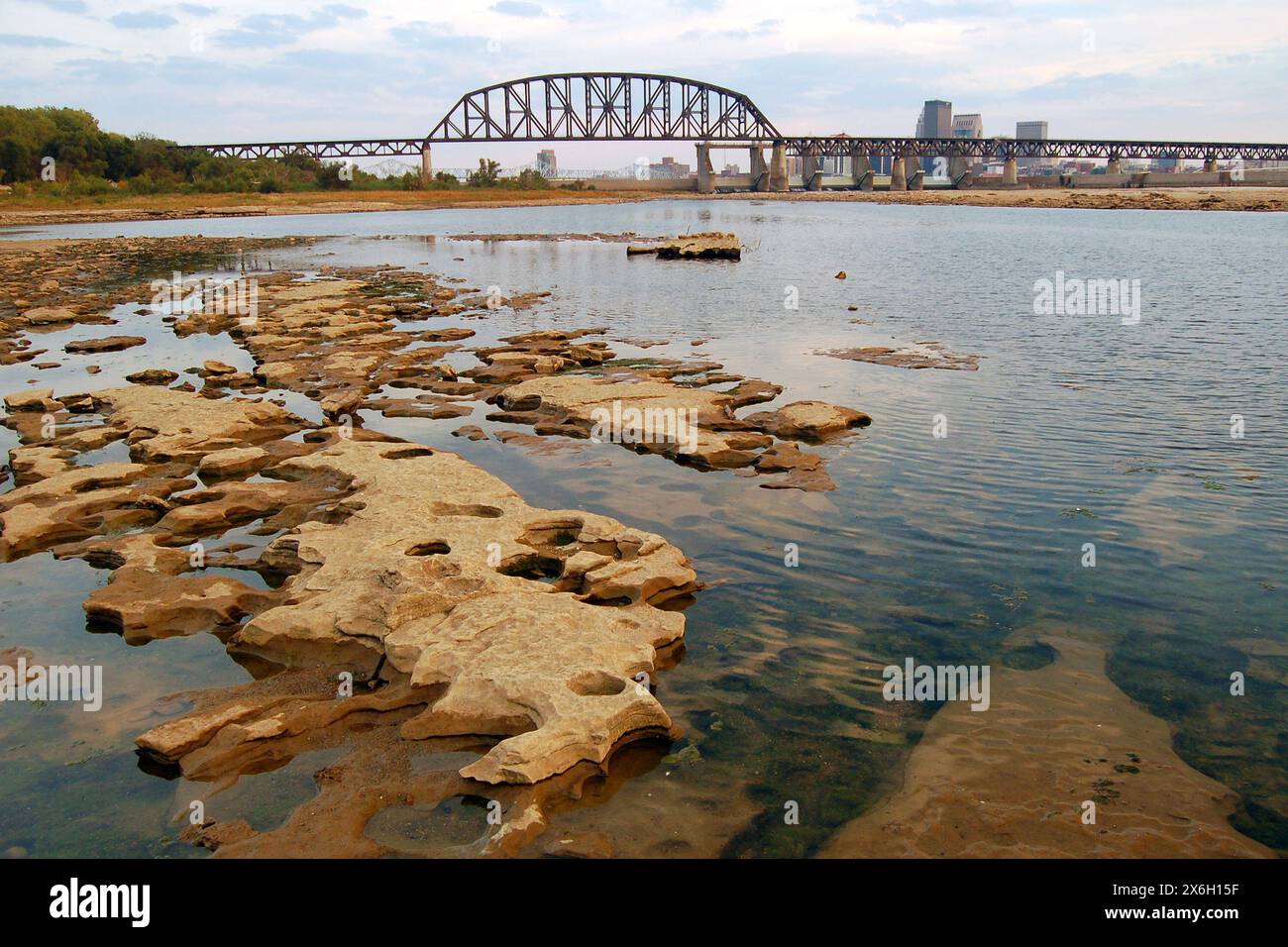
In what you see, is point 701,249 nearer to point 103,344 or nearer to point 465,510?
point 103,344

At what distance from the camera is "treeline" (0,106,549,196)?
101062 mm

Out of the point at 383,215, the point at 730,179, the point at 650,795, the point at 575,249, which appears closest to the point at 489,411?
the point at 650,795

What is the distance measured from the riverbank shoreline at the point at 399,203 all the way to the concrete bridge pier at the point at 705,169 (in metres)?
36.1

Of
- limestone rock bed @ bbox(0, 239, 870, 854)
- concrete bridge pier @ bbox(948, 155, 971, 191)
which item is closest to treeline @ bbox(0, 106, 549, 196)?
limestone rock bed @ bbox(0, 239, 870, 854)

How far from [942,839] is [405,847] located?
305cm

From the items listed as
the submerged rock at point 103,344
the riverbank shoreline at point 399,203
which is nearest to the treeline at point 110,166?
the riverbank shoreline at point 399,203

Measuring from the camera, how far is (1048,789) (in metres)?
5.80

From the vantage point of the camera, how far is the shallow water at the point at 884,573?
19.5ft

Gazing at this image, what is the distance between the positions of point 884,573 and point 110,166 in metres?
126

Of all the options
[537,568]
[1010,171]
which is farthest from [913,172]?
[537,568]

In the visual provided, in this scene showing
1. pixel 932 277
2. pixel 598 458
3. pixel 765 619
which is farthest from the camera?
pixel 932 277
